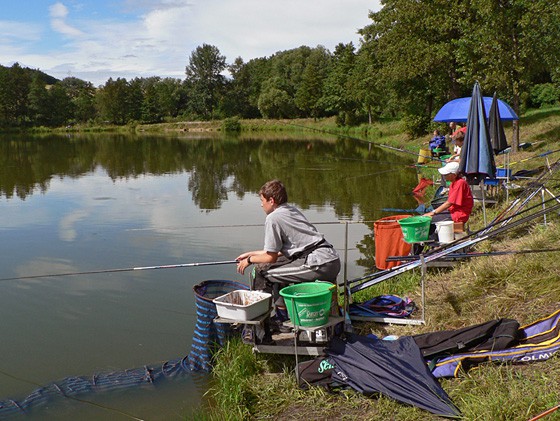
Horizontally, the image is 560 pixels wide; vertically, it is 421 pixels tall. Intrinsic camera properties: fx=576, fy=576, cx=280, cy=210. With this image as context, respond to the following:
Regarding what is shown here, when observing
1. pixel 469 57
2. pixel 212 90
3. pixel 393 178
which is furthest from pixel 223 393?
pixel 212 90

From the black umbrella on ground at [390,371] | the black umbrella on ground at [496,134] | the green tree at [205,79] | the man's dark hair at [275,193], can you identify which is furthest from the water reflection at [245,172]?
the green tree at [205,79]

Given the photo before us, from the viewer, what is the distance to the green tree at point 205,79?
78.1 meters

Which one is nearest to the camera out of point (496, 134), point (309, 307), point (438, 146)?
point (309, 307)

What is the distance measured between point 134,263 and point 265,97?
58.7m

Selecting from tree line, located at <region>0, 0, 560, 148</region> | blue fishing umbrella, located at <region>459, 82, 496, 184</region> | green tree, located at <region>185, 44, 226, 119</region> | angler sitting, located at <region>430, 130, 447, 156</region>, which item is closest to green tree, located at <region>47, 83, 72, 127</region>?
tree line, located at <region>0, 0, 560, 148</region>

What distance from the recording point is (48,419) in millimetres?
4605

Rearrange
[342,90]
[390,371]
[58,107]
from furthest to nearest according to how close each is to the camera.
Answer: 1. [58,107]
2. [342,90]
3. [390,371]

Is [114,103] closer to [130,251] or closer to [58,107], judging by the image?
[58,107]

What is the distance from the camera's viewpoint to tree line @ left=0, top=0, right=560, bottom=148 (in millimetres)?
16828

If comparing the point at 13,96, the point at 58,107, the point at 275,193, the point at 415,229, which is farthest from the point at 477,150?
the point at 13,96

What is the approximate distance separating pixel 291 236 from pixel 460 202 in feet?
10.2

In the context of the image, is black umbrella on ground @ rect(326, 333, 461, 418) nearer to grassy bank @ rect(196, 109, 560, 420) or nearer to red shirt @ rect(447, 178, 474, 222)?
grassy bank @ rect(196, 109, 560, 420)

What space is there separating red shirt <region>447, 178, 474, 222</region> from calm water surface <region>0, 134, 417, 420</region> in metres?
1.50

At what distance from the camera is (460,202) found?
276 inches
